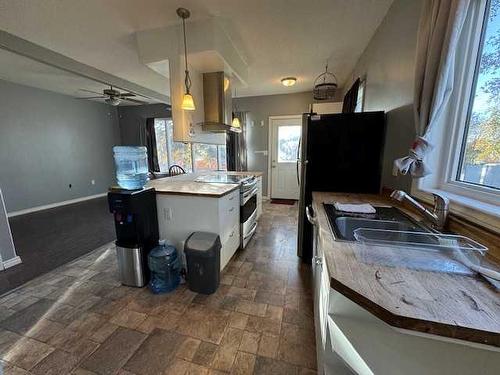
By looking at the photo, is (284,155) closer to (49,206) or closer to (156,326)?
(156,326)

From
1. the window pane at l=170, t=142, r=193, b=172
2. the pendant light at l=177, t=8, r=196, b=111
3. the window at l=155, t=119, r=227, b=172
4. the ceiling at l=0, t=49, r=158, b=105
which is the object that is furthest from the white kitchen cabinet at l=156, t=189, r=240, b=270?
the window pane at l=170, t=142, r=193, b=172

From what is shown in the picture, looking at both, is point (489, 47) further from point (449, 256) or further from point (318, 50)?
point (318, 50)

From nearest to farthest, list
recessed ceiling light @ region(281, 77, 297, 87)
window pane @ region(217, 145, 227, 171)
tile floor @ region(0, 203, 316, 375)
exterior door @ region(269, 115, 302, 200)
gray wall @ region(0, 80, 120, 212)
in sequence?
tile floor @ region(0, 203, 316, 375)
recessed ceiling light @ region(281, 77, 297, 87)
gray wall @ region(0, 80, 120, 212)
exterior door @ region(269, 115, 302, 200)
window pane @ region(217, 145, 227, 171)

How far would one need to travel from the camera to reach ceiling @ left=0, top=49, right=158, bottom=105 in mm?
3188

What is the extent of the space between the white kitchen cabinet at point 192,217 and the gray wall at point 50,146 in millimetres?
4298

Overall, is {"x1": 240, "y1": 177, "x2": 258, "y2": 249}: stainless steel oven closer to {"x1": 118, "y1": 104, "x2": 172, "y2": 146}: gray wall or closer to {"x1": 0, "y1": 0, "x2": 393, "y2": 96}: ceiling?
{"x1": 0, "y1": 0, "x2": 393, "y2": 96}: ceiling

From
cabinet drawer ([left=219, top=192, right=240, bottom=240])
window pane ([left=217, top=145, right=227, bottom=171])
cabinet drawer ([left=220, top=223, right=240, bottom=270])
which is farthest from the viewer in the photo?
window pane ([left=217, top=145, right=227, bottom=171])

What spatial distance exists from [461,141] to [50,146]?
6.82 m

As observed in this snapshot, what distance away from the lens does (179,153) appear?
6.24 metres

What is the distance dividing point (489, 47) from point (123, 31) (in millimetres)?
3090

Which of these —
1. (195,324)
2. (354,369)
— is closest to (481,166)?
(354,369)

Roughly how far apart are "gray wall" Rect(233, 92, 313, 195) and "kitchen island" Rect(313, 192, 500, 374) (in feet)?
15.8

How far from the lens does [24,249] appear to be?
2781 mm

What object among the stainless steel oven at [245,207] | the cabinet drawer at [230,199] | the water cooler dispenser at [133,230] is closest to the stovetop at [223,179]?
the stainless steel oven at [245,207]
